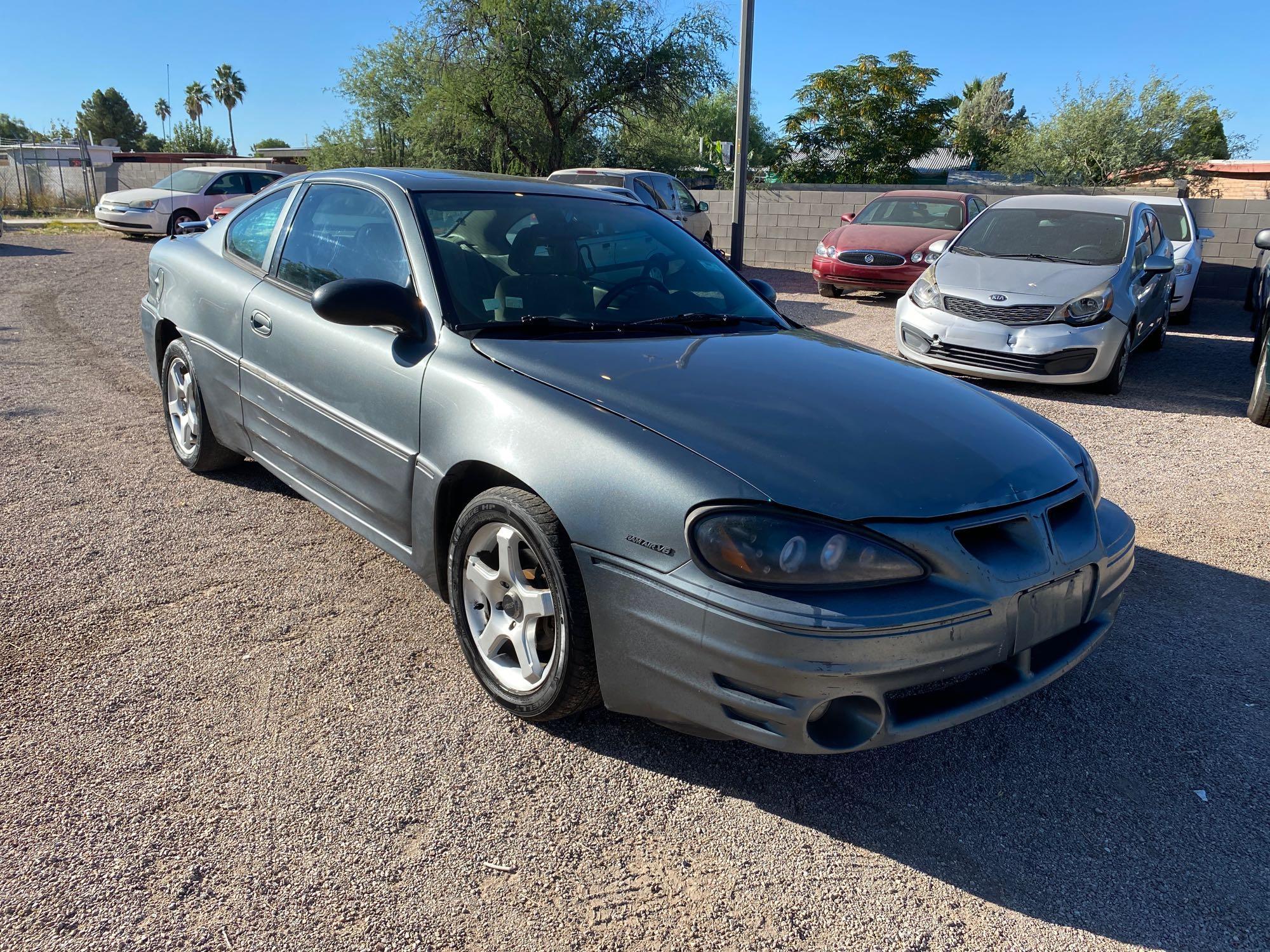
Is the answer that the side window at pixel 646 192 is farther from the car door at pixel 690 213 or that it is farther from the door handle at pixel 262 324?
the door handle at pixel 262 324

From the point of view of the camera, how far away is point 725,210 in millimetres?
20359

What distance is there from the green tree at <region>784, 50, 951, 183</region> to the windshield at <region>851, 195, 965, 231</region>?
77.7ft

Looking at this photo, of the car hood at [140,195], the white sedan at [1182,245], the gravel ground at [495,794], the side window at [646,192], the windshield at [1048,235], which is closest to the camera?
the gravel ground at [495,794]

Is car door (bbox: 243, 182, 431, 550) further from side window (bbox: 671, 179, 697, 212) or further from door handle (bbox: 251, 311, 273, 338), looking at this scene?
side window (bbox: 671, 179, 697, 212)

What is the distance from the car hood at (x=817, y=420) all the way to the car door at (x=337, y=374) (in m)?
0.42

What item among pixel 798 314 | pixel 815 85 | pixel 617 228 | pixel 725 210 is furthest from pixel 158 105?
pixel 617 228

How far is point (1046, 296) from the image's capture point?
7.39 m

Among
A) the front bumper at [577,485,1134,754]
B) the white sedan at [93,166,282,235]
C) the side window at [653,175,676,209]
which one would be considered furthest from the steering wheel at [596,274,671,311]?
the white sedan at [93,166,282,235]

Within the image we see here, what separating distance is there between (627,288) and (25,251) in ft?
57.5

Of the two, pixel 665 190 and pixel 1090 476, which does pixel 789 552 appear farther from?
pixel 665 190

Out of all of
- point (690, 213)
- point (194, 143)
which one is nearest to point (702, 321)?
point (690, 213)

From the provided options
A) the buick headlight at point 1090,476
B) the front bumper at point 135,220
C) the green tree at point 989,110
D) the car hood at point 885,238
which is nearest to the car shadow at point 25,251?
the front bumper at point 135,220

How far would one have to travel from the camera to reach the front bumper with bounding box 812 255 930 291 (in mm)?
12039

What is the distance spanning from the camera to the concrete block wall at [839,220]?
48.6ft
